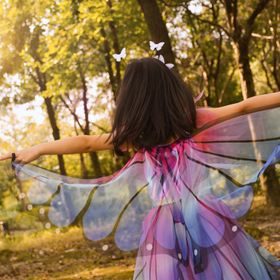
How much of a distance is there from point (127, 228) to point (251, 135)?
3.04 feet

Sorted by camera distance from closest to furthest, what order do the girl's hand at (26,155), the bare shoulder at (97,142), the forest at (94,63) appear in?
the bare shoulder at (97,142)
the girl's hand at (26,155)
the forest at (94,63)

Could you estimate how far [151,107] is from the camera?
3232 millimetres

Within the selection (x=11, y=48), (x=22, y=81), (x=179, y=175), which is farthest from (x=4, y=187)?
(x=22, y=81)

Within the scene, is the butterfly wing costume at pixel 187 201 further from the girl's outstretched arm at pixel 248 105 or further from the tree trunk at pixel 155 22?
the tree trunk at pixel 155 22

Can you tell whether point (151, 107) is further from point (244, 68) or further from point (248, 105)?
point (244, 68)

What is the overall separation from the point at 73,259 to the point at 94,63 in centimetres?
1242

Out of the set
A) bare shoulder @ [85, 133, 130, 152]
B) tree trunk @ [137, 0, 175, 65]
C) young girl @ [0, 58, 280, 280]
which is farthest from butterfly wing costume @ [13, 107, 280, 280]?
tree trunk @ [137, 0, 175, 65]

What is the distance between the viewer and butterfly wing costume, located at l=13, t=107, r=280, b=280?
3.19 meters

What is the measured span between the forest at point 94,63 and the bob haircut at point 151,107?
58 centimetres

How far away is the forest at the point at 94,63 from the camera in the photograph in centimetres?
625

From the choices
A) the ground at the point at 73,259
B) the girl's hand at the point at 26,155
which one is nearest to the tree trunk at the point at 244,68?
the ground at the point at 73,259

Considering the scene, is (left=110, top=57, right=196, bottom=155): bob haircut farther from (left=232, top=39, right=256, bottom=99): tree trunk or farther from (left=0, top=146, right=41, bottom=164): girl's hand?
(left=232, top=39, right=256, bottom=99): tree trunk

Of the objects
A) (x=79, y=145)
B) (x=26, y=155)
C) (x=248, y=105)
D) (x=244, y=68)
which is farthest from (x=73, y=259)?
(x=248, y=105)

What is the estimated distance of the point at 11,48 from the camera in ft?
64.8
